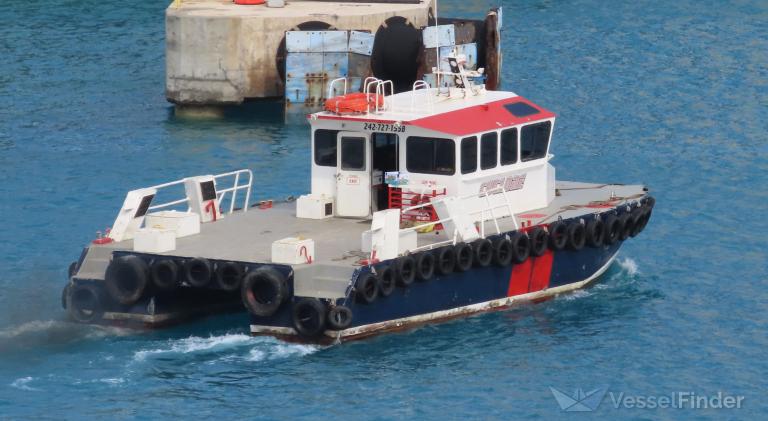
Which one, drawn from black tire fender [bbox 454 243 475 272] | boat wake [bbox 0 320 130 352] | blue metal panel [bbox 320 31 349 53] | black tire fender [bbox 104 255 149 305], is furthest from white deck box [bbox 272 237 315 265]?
Result: blue metal panel [bbox 320 31 349 53]

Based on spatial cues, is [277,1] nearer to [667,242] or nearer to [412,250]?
[667,242]

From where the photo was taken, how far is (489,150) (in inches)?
970

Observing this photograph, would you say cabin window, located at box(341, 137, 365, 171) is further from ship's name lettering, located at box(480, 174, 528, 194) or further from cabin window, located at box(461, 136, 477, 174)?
ship's name lettering, located at box(480, 174, 528, 194)

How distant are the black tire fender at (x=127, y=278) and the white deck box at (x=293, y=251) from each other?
1904 mm

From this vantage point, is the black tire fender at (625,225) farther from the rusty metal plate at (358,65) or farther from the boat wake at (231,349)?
the rusty metal plate at (358,65)

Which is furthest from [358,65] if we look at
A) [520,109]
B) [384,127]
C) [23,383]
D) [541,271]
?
[23,383]

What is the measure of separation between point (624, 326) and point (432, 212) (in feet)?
11.2

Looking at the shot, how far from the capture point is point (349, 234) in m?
23.7

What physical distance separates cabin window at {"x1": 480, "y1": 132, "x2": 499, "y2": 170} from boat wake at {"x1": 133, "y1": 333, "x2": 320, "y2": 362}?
15.2 feet

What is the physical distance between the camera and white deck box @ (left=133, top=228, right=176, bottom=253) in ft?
72.8

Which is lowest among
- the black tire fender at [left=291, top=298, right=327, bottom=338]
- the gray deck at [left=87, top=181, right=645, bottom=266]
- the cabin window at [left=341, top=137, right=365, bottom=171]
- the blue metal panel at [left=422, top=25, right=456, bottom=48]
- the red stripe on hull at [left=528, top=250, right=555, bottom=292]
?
the red stripe on hull at [left=528, top=250, right=555, bottom=292]

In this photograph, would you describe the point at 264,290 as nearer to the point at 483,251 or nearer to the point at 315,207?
the point at 315,207

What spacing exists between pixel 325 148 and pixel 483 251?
324cm

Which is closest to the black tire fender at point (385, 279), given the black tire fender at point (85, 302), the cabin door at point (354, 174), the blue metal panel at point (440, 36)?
the cabin door at point (354, 174)
